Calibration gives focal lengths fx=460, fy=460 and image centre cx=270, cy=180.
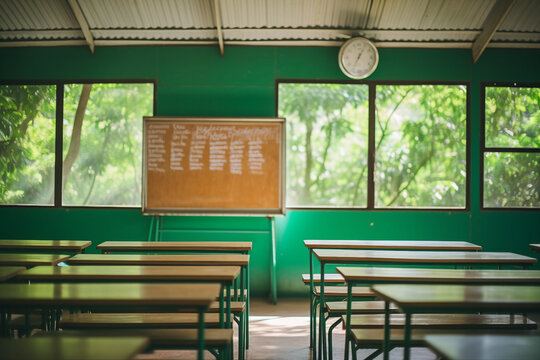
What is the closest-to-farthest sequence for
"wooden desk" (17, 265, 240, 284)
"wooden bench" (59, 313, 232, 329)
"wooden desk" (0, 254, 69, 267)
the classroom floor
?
"wooden desk" (17, 265, 240, 284), "wooden bench" (59, 313, 232, 329), "wooden desk" (0, 254, 69, 267), the classroom floor

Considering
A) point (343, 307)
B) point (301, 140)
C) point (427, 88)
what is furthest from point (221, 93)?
→ point (343, 307)

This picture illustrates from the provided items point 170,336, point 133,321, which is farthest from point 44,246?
point 170,336

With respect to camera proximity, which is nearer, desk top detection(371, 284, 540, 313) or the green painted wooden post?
desk top detection(371, 284, 540, 313)

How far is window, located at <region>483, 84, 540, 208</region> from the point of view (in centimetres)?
511

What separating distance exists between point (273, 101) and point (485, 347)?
13.1ft

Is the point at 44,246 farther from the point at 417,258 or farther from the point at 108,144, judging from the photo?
the point at 417,258

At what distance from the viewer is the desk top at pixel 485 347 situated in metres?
1.26

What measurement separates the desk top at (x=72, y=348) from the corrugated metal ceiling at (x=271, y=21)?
4036 mm

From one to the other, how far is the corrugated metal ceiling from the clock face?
0.14m

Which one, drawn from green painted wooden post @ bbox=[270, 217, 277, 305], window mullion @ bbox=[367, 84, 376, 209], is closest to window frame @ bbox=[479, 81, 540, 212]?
window mullion @ bbox=[367, 84, 376, 209]

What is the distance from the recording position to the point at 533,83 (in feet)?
16.8

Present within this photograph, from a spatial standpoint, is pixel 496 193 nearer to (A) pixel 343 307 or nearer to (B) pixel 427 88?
(B) pixel 427 88

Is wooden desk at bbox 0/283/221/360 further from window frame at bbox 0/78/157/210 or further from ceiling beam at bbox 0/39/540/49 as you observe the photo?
ceiling beam at bbox 0/39/540/49

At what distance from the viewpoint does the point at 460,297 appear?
179 centimetres
